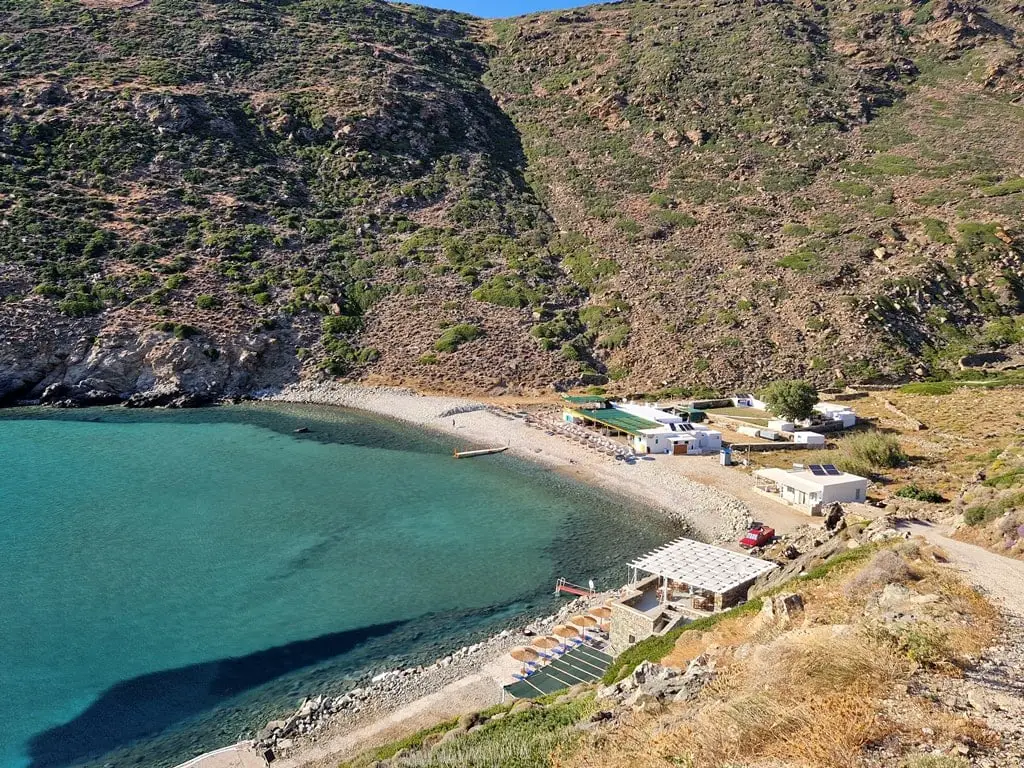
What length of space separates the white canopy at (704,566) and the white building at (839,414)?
23.3 m

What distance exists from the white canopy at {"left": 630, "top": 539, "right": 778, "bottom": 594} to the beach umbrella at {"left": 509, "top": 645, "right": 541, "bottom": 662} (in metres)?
4.41

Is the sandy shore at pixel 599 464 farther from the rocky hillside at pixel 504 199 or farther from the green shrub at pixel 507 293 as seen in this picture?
the green shrub at pixel 507 293

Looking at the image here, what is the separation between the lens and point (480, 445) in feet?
140

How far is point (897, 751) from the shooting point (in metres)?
7.35

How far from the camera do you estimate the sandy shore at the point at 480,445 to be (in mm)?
16906

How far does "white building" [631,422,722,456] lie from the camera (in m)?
39.4

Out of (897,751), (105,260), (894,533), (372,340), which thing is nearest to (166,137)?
(105,260)

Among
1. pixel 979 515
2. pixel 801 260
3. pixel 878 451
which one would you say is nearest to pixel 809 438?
pixel 878 451

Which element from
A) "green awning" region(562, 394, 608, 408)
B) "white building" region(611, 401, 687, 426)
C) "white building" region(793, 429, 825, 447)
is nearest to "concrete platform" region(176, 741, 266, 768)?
"white building" region(611, 401, 687, 426)

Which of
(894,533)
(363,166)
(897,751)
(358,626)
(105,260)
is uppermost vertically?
(363,166)

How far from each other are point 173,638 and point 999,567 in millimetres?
23548

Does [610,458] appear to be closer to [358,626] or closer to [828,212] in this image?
[358,626]

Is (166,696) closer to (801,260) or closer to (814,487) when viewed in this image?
(814,487)

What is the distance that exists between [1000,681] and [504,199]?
72.6 meters
